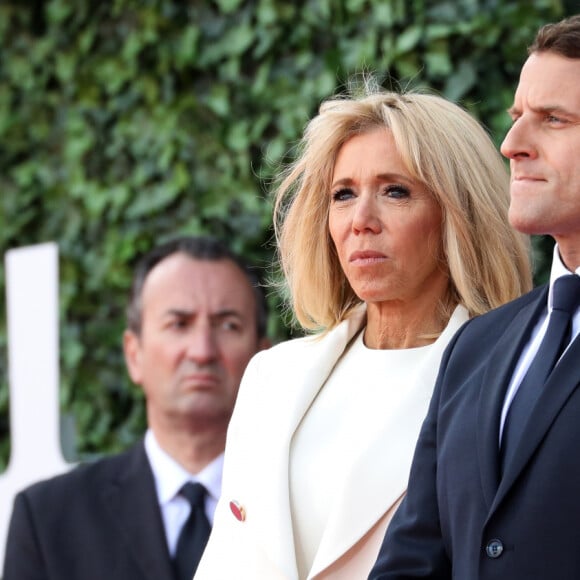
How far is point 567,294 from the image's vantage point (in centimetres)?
203

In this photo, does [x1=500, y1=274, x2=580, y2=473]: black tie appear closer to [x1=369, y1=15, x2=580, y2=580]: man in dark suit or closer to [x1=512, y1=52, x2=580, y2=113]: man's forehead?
[x1=369, y1=15, x2=580, y2=580]: man in dark suit

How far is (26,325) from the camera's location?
471 centimetres

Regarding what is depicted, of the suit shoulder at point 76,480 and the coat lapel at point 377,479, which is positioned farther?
the suit shoulder at point 76,480

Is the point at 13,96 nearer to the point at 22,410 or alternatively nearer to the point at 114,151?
the point at 114,151

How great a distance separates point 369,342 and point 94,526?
5.06ft

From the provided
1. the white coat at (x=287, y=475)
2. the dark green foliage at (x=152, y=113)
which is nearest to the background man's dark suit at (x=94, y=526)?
the dark green foliage at (x=152, y=113)

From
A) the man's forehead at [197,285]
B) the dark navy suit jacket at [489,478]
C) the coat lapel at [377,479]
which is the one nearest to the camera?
the dark navy suit jacket at [489,478]

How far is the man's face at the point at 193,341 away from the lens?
407 cm

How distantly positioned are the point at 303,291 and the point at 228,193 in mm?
2076

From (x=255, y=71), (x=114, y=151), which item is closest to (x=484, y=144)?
(x=255, y=71)

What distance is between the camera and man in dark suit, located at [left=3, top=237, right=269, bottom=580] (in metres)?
3.82

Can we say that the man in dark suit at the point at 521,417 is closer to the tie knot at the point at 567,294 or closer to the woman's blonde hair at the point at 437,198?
the tie knot at the point at 567,294

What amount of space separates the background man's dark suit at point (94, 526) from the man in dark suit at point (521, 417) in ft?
5.69

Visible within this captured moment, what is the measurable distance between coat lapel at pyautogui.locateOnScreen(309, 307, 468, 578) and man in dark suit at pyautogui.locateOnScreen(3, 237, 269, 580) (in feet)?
4.49
